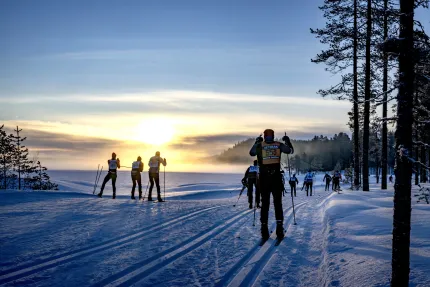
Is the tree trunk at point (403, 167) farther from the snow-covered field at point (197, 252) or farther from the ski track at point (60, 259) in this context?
the ski track at point (60, 259)

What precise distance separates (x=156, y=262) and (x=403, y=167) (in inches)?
160

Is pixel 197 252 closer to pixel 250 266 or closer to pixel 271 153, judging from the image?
pixel 250 266

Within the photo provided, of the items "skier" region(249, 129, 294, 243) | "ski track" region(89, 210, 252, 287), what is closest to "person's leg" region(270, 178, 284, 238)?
"skier" region(249, 129, 294, 243)

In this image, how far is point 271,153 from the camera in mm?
7605

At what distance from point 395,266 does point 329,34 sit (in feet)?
55.2

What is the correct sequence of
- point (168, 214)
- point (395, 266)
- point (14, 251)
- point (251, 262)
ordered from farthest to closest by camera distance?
point (168, 214) → point (14, 251) → point (251, 262) → point (395, 266)

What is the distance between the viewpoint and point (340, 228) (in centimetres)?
723

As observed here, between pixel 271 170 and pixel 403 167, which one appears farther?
Result: pixel 271 170

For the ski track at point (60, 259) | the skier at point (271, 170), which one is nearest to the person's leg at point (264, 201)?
the skier at point (271, 170)

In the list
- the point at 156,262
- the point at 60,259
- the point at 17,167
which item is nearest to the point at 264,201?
the point at 156,262

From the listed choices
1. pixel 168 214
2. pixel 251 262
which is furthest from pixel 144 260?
pixel 168 214

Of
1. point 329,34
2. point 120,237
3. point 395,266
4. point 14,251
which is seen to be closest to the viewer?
point 395,266

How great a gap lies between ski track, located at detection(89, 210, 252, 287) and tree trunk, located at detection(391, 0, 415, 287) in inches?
135

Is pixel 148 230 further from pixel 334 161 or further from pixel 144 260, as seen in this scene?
pixel 334 161
